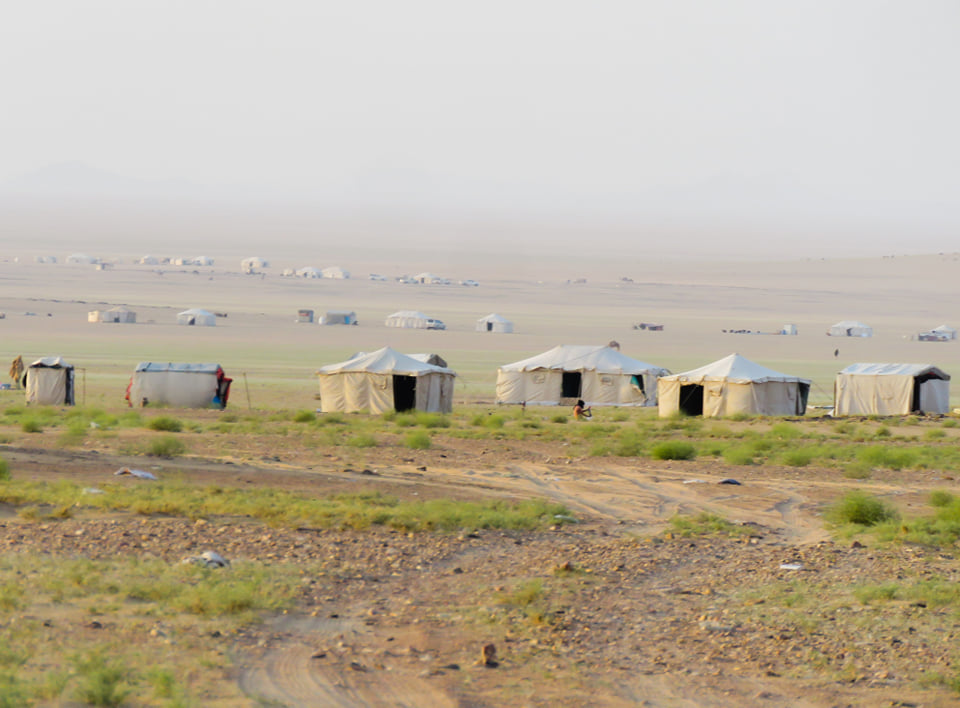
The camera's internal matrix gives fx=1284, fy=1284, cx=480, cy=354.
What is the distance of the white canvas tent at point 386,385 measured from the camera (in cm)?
3228

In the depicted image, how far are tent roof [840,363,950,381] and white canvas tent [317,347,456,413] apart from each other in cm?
1093

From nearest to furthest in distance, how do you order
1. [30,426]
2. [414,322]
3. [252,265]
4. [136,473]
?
[136,473] → [30,426] → [414,322] → [252,265]

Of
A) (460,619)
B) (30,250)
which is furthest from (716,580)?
(30,250)

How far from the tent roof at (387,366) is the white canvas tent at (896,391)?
10707 mm

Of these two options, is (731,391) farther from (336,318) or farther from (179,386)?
(336,318)

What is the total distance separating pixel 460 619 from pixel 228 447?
13016mm

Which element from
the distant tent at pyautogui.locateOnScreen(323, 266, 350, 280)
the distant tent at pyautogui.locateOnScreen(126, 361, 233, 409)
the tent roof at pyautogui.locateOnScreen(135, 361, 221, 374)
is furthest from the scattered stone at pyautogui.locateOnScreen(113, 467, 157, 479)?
the distant tent at pyautogui.locateOnScreen(323, 266, 350, 280)

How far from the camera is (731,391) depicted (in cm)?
3312

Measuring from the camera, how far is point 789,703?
7000 millimetres

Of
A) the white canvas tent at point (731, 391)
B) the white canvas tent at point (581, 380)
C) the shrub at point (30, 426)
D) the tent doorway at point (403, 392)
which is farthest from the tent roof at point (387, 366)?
the shrub at point (30, 426)

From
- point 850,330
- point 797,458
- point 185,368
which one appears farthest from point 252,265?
point 797,458

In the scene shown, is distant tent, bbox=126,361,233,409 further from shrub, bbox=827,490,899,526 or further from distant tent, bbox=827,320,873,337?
distant tent, bbox=827,320,873,337

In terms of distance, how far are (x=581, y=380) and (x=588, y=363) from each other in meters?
0.56

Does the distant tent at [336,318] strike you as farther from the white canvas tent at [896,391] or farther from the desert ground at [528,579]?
the white canvas tent at [896,391]
